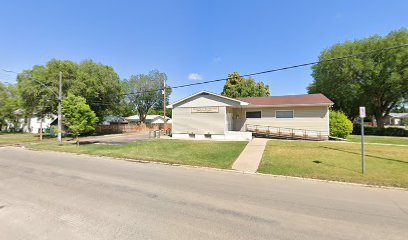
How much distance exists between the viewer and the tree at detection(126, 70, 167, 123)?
50.9 meters

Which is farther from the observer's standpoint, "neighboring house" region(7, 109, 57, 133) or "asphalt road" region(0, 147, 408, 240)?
"neighboring house" region(7, 109, 57, 133)

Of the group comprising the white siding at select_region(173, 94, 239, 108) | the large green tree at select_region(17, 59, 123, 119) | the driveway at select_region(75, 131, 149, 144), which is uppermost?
the large green tree at select_region(17, 59, 123, 119)

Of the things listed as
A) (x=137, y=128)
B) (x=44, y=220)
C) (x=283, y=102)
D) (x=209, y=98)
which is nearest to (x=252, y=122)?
(x=283, y=102)

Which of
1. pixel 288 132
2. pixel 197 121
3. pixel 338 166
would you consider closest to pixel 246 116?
pixel 288 132

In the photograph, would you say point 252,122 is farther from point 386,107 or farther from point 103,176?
point 386,107

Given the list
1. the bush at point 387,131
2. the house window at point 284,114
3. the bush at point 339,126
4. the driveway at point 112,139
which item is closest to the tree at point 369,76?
the bush at point 387,131

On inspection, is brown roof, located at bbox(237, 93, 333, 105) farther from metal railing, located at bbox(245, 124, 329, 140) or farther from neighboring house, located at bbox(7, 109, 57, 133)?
neighboring house, located at bbox(7, 109, 57, 133)

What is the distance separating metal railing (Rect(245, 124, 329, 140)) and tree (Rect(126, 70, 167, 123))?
34455 mm

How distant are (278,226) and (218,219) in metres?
1.24

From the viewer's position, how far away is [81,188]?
6.49 m

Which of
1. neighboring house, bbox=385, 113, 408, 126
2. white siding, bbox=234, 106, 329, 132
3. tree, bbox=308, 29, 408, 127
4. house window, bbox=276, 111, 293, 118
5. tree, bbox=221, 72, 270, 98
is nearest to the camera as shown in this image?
white siding, bbox=234, 106, 329, 132

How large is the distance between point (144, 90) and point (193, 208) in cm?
4810

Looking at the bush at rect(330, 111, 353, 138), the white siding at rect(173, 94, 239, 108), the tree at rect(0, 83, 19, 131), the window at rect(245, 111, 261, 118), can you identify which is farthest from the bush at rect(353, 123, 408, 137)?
the tree at rect(0, 83, 19, 131)

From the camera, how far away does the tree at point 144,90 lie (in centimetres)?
5088
